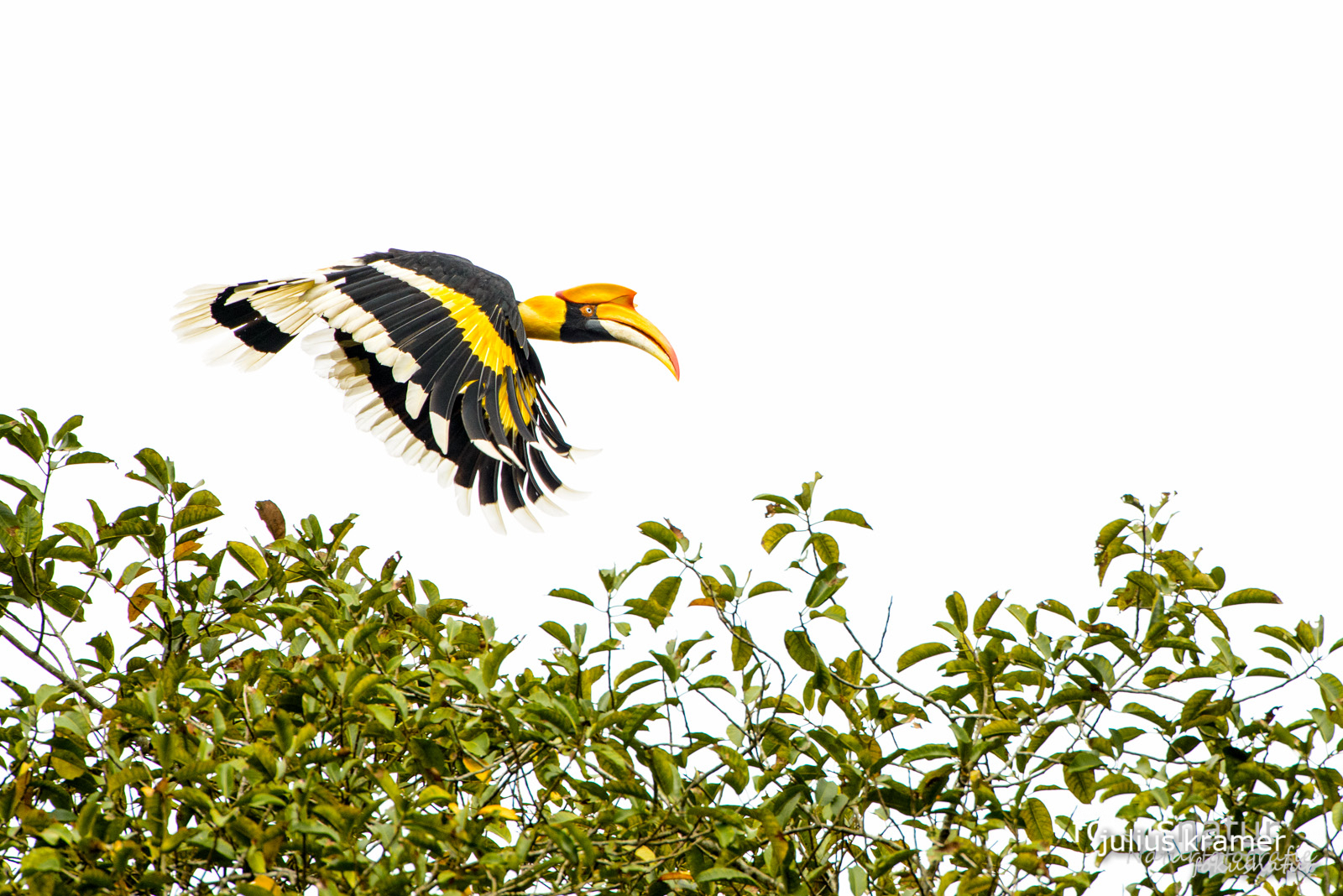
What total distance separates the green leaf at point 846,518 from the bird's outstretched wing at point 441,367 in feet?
5.15

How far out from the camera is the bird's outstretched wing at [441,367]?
3850 mm

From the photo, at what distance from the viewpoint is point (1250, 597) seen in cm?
229

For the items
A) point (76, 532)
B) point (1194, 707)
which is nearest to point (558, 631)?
point (76, 532)

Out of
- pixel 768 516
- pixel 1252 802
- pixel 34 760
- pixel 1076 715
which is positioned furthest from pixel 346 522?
pixel 1252 802

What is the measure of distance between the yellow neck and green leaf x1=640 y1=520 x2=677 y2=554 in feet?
10.8

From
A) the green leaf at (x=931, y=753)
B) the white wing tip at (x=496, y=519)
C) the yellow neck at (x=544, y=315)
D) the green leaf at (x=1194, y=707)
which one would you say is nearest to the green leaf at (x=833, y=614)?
the green leaf at (x=931, y=753)

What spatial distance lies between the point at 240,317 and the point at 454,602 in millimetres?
2646

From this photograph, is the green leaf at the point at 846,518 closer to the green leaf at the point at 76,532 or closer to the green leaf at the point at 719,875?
the green leaf at the point at 719,875

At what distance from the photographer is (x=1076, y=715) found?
2258mm

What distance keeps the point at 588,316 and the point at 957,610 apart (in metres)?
3.36

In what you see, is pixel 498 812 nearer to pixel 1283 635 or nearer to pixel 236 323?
pixel 1283 635

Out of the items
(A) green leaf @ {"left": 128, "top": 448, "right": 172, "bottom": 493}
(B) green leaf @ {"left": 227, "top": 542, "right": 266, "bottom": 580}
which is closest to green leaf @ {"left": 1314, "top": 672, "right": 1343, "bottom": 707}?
(B) green leaf @ {"left": 227, "top": 542, "right": 266, "bottom": 580}

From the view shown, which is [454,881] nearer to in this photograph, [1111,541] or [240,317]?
[1111,541]

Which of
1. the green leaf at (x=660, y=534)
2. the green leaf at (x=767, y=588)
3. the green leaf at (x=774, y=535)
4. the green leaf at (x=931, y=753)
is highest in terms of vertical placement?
the green leaf at (x=774, y=535)
